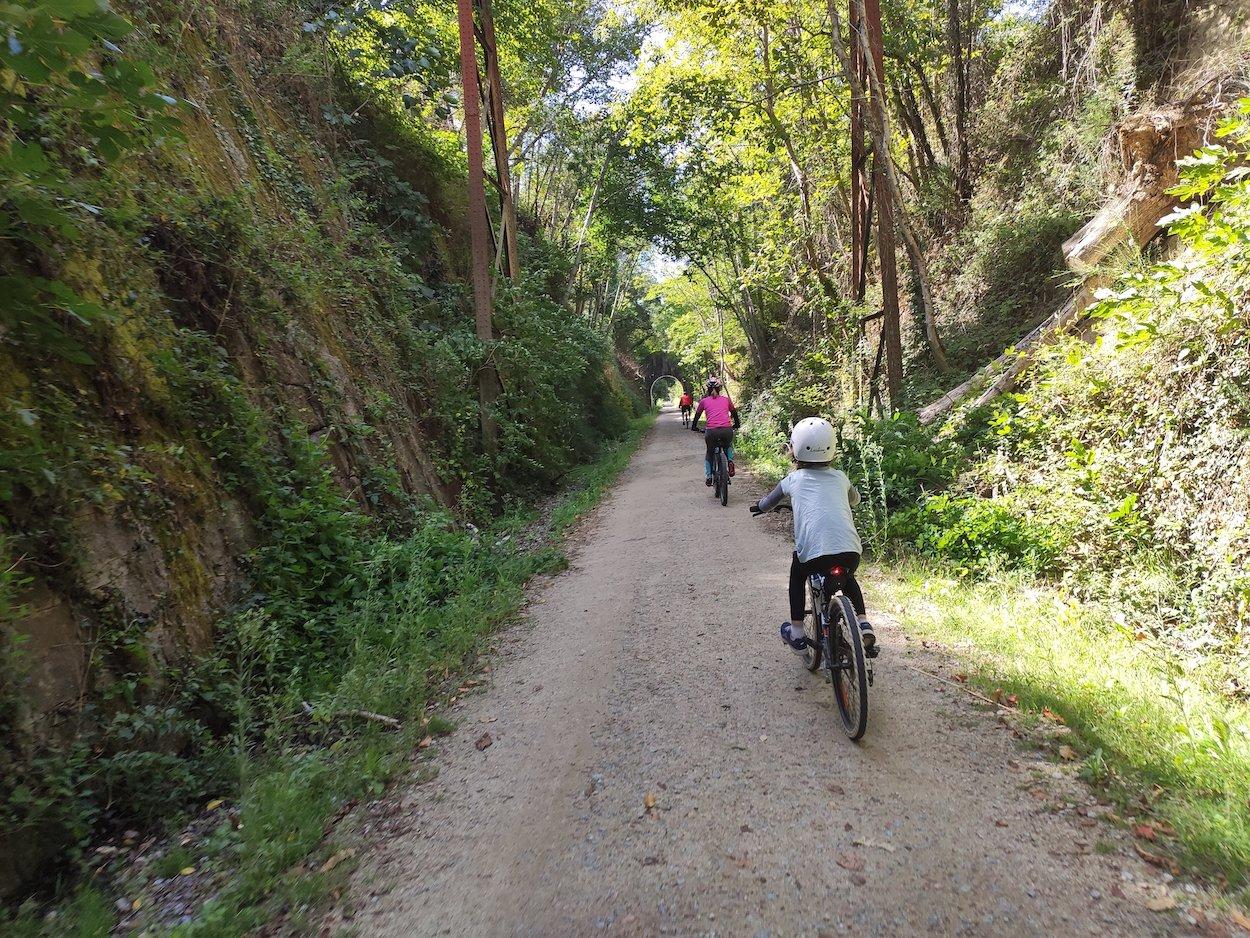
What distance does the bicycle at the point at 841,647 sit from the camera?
149 inches

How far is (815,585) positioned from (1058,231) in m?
10.4

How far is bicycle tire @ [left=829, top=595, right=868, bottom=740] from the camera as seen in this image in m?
3.75

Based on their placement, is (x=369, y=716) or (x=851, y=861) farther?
(x=369, y=716)

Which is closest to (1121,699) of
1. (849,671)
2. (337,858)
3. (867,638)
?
(867,638)

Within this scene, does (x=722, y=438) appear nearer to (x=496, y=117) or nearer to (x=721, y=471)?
(x=721, y=471)

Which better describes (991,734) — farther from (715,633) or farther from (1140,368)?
(1140,368)

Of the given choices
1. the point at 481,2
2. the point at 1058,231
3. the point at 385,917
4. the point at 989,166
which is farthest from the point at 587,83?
the point at 385,917

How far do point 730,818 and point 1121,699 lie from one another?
247 cm

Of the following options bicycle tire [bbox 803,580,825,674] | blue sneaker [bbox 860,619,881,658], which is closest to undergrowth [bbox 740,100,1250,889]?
blue sneaker [bbox 860,619,881,658]

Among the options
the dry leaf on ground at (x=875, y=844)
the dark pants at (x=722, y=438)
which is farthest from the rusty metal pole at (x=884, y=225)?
the dry leaf on ground at (x=875, y=844)

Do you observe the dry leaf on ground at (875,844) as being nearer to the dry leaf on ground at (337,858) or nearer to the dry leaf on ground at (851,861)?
the dry leaf on ground at (851,861)

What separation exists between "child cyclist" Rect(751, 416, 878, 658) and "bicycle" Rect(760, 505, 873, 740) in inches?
3.3

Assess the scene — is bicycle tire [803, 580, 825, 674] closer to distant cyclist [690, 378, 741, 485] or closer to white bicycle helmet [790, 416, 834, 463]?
white bicycle helmet [790, 416, 834, 463]

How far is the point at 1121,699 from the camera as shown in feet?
12.6
